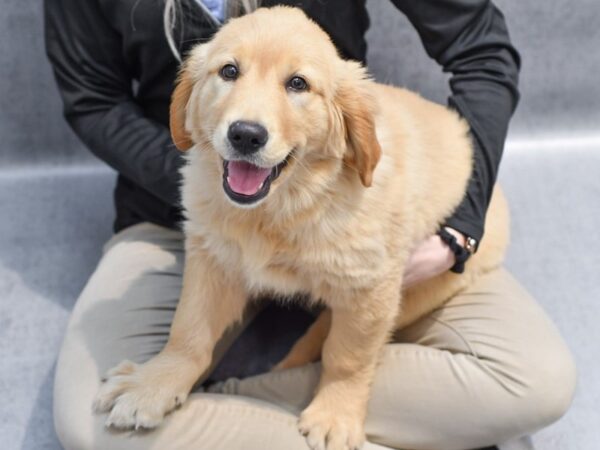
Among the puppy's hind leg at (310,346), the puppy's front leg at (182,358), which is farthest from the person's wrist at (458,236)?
the puppy's front leg at (182,358)

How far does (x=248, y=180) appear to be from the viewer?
4.39 feet

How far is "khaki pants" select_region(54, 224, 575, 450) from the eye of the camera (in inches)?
62.1

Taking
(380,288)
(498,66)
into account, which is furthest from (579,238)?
(380,288)

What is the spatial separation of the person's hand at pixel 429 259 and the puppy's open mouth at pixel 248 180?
1.43ft

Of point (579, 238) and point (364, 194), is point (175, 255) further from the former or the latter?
point (579, 238)

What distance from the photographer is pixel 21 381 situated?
1.96m

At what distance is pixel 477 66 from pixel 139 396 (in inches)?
41.6

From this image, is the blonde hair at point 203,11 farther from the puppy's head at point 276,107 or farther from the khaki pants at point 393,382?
the khaki pants at point 393,382

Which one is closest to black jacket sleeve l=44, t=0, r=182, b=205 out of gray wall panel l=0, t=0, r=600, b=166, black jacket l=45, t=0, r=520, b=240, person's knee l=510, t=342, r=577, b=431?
black jacket l=45, t=0, r=520, b=240

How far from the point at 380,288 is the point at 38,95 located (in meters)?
1.54

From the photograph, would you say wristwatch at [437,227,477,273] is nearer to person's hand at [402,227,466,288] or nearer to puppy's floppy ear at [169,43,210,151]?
person's hand at [402,227,466,288]

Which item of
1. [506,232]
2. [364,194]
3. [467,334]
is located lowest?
[467,334]

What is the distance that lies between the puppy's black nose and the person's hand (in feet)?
1.74

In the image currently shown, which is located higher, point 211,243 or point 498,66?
point 498,66
